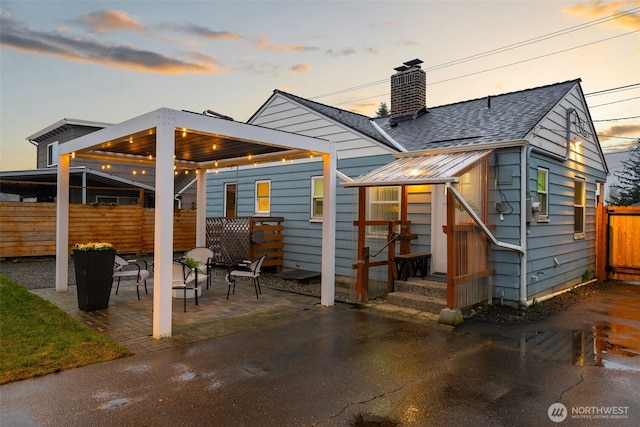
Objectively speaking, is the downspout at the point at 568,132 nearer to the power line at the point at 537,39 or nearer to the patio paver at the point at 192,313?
the power line at the point at 537,39

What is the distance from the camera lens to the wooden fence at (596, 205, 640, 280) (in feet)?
36.9

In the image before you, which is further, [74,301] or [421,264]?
[421,264]

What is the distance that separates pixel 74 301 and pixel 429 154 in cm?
744

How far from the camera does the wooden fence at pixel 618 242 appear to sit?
36.9ft

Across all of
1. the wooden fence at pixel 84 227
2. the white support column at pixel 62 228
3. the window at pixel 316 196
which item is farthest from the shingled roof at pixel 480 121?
the wooden fence at pixel 84 227

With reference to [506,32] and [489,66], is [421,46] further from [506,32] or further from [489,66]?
[489,66]

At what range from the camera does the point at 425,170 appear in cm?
720

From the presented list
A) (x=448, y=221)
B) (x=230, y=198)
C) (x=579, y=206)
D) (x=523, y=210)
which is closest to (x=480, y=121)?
(x=523, y=210)

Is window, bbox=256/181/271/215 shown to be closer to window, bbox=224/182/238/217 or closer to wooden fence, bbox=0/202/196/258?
window, bbox=224/182/238/217

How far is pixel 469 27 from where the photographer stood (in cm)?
1089

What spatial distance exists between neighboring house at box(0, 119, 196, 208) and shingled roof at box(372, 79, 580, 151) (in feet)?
36.7

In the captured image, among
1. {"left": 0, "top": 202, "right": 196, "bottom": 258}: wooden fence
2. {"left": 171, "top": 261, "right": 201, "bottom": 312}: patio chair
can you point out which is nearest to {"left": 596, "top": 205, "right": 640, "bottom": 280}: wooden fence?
{"left": 171, "top": 261, "right": 201, "bottom": 312}: patio chair

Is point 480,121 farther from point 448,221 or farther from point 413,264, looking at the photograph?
point 448,221

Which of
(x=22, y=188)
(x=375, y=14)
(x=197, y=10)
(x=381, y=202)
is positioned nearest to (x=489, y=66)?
(x=375, y=14)
